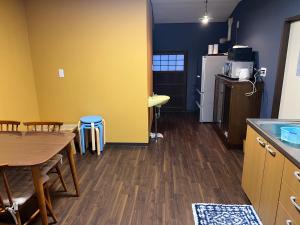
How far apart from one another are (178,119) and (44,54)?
10.9 feet

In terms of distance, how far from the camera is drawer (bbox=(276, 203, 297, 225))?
57.2 inches

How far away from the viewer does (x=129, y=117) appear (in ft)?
12.2

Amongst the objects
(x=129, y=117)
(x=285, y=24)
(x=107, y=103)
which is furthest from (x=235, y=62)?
(x=107, y=103)

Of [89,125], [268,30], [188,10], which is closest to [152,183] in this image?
[89,125]

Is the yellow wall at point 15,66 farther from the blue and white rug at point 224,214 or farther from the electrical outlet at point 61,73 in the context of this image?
the blue and white rug at point 224,214

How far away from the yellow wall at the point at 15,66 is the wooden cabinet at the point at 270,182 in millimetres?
3134

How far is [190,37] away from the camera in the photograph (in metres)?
5.72

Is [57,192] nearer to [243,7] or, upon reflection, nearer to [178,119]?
[178,119]

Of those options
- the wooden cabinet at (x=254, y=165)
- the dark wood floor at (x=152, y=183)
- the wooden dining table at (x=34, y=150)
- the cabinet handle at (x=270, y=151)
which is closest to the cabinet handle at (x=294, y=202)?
the cabinet handle at (x=270, y=151)

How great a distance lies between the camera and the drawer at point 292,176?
54.2 inches

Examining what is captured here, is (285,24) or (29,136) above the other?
(285,24)

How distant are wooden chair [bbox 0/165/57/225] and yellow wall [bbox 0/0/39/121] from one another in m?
1.32

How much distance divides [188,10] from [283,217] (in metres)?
4.54

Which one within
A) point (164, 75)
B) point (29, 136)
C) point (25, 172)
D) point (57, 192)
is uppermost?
point (164, 75)
